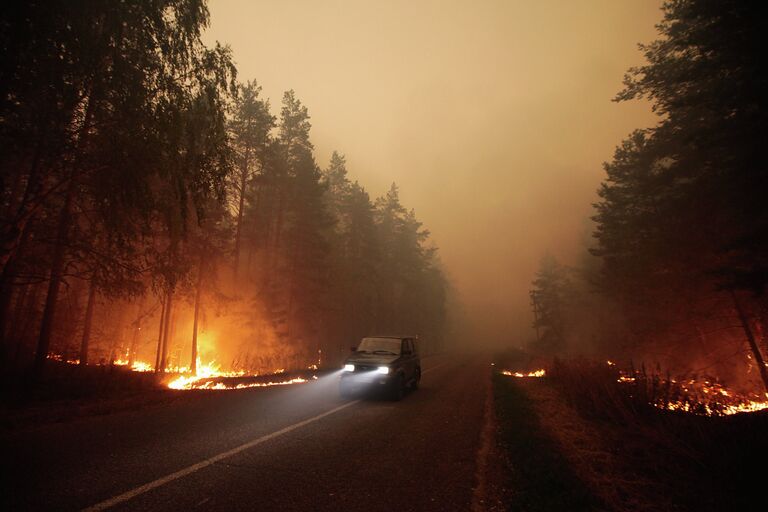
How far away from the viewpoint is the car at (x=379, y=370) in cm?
1120

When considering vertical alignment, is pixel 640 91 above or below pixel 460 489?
above

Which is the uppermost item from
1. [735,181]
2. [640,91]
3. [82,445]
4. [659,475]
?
[640,91]

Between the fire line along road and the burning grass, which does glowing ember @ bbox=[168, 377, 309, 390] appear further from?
the burning grass

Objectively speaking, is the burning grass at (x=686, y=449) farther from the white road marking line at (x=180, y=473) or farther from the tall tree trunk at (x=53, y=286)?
the tall tree trunk at (x=53, y=286)

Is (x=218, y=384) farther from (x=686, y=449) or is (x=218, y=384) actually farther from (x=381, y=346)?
(x=686, y=449)

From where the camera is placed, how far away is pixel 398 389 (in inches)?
454

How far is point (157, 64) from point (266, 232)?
23793 millimetres

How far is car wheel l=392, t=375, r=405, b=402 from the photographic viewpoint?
11336 millimetres

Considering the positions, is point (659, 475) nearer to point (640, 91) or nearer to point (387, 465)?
point (387, 465)

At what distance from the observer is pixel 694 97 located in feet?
38.2

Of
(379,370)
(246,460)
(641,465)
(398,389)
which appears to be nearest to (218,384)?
(379,370)

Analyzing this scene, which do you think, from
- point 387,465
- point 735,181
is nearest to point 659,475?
→ point 387,465

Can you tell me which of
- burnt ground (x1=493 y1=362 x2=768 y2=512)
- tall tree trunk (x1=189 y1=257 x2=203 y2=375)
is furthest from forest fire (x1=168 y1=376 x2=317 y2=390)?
burnt ground (x1=493 y1=362 x2=768 y2=512)

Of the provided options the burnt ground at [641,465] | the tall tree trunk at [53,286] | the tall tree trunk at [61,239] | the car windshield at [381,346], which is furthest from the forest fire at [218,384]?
the burnt ground at [641,465]
